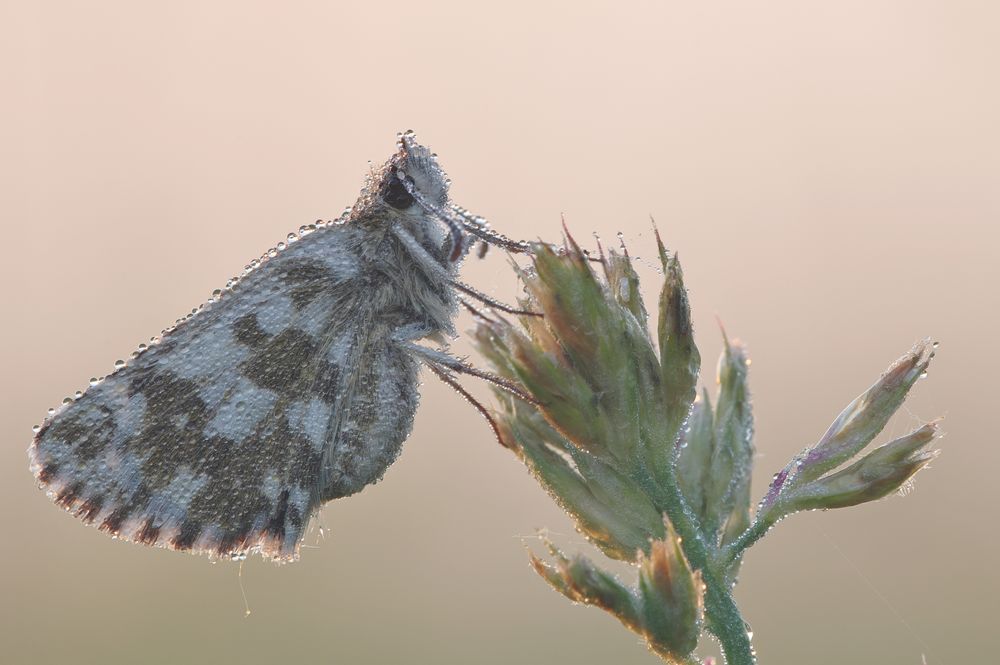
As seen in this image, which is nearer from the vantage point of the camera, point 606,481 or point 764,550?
point 606,481

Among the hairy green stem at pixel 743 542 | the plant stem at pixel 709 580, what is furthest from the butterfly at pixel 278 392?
the hairy green stem at pixel 743 542

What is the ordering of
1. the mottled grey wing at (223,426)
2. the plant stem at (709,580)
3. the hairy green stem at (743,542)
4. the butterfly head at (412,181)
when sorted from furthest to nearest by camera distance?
the butterfly head at (412,181), the mottled grey wing at (223,426), the hairy green stem at (743,542), the plant stem at (709,580)

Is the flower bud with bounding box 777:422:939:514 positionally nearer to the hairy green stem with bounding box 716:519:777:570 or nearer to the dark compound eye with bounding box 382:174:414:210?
the hairy green stem with bounding box 716:519:777:570

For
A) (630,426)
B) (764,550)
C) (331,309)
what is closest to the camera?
(630,426)

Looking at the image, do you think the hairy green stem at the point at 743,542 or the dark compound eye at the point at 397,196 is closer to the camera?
the hairy green stem at the point at 743,542

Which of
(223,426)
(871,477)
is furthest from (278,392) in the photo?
(871,477)

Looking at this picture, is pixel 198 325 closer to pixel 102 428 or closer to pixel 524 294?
pixel 102 428

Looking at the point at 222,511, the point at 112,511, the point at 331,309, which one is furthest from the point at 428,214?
the point at 112,511

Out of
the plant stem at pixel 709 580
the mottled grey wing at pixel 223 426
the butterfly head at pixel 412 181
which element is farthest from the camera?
the butterfly head at pixel 412 181

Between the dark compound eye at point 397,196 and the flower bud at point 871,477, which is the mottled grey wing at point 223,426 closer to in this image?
the dark compound eye at point 397,196
